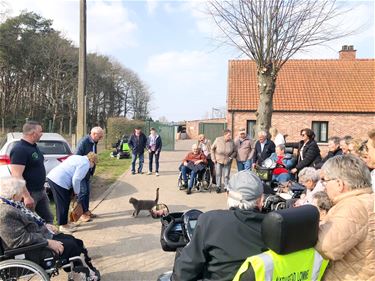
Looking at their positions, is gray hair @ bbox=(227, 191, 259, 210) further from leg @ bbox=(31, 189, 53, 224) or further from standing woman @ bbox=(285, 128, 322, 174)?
standing woman @ bbox=(285, 128, 322, 174)

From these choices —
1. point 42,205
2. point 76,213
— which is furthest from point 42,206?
point 76,213

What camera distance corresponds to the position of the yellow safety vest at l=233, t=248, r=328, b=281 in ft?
6.68

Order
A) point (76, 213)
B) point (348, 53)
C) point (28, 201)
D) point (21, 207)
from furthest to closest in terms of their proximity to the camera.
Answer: point (348, 53) → point (76, 213) → point (28, 201) → point (21, 207)

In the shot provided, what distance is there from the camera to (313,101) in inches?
979

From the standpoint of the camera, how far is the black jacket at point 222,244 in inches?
89.9

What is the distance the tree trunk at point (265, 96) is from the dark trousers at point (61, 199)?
28.1 ft

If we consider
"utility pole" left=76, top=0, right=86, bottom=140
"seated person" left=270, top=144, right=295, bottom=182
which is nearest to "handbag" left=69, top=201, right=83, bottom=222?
"seated person" left=270, top=144, right=295, bottom=182

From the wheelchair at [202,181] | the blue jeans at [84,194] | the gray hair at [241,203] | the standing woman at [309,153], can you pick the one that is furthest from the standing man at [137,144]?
the gray hair at [241,203]

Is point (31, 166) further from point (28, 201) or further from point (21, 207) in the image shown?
point (21, 207)

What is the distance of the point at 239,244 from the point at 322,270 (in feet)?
1.79

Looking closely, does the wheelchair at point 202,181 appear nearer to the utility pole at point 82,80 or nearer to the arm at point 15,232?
the utility pole at point 82,80

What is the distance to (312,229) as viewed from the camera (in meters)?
2.10

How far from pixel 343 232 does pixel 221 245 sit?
0.71 m

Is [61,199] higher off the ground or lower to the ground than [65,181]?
lower
